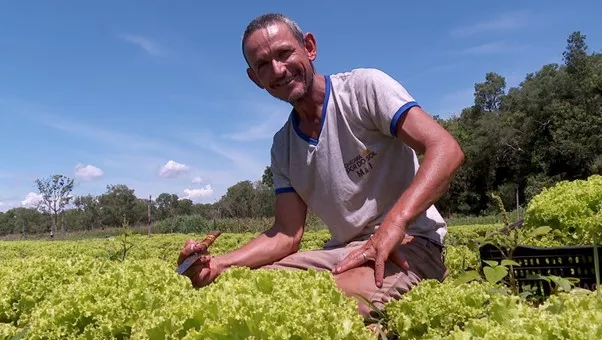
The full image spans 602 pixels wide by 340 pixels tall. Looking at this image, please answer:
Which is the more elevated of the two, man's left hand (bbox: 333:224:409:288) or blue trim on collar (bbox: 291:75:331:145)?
blue trim on collar (bbox: 291:75:331:145)

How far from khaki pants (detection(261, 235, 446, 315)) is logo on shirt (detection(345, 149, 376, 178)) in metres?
0.42

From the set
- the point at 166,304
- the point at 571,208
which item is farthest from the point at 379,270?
the point at 571,208

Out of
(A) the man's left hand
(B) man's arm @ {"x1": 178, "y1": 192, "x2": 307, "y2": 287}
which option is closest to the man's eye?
(B) man's arm @ {"x1": 178, "y1": 192, "x2": 307, "y2": 287}

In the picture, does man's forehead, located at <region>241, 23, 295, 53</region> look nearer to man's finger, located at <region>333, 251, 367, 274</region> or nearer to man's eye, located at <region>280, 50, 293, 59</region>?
man's eye, located at <region>280, 50, 293, 59</region>

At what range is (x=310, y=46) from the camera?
11.6ft

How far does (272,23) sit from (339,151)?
841mm

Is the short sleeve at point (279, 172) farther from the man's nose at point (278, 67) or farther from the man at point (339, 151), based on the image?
the man's nose at point (278, 67)

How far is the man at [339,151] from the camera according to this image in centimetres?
308

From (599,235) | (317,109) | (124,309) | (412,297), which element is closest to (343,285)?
(412,297)

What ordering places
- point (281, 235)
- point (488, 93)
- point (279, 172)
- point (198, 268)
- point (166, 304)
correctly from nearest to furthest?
point (166, 304) < point (198, 268) < point (281, 235) < point (279, 172) < point (488, 93)

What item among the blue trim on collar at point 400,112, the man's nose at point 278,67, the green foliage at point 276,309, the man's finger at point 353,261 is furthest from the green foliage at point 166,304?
the man's nose at point 278,67

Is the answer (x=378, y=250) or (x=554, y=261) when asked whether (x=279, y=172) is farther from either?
(x=554, y=261)

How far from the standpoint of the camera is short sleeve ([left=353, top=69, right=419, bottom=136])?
3037mm

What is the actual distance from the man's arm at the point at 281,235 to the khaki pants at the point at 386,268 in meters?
0.11
